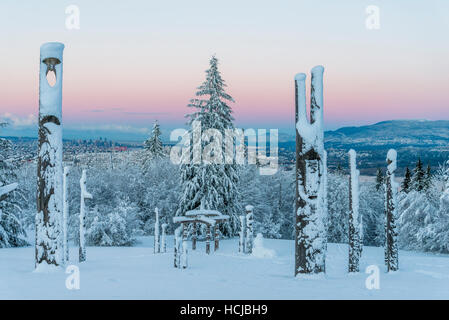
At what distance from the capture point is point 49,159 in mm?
7555

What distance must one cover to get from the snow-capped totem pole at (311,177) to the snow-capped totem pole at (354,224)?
339cm

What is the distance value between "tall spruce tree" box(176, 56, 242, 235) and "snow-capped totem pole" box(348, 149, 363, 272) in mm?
14938

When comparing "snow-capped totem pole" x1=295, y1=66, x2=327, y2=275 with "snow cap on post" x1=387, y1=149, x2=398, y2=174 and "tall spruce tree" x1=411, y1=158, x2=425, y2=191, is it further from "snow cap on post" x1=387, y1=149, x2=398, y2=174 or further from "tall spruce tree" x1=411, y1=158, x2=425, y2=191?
"tall spruce tree" x1=411, y1=158, x2=425, y2=191

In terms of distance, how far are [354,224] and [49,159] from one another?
7276 millimetres

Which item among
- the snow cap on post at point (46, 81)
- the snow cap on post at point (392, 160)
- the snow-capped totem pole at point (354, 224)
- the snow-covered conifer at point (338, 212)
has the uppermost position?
the snow cap on post at point (46, 81)

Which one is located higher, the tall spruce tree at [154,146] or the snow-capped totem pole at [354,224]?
the tall spruce tree at [154,146]

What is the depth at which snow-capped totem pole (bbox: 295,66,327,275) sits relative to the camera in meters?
7.32

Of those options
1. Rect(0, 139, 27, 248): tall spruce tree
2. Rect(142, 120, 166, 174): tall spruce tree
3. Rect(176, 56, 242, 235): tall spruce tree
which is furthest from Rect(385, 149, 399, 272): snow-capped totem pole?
Rect(142, 120, 166, 174): tall spruce tree

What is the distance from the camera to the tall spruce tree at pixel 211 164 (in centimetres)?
2550

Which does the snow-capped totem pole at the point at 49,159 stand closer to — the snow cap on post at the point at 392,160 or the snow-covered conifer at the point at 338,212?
the snow cap on post at the point at 392,160

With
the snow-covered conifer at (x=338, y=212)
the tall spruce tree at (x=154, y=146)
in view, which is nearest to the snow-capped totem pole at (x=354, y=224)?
the snow-covered conifer at (x=338, y=212)

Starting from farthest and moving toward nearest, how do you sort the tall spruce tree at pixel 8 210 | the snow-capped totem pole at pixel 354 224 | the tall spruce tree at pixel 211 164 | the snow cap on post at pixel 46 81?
1. the tall spruce tree at pixel 211 164
2. the tall spruce tree at pixel 8 210
3. the snow-capped totem pole at pixel 354 224
4. the snow cap on post at pixel 46 81

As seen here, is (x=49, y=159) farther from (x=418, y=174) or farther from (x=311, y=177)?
(x=418, y=174)

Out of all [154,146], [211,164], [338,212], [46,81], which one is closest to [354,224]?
[46,81]
